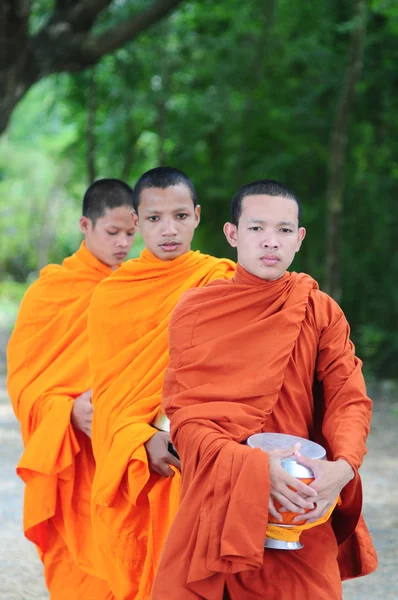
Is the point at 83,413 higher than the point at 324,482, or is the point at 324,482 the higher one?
the point at 324,482

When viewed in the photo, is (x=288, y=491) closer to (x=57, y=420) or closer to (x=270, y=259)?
(x=270, y=259)

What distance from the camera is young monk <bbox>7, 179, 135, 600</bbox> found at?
433 cm

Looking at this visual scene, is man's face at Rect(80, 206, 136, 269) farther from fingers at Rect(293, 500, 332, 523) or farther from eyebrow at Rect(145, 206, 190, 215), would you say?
fingers at Rect(293, 500, 332, 523)

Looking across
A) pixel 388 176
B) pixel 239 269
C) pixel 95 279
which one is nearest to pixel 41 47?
pixel 388 176

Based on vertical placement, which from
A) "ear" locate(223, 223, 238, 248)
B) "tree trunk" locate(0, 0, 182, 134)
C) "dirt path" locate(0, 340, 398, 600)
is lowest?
"dirt path" locate(0, 340, 398, 600)

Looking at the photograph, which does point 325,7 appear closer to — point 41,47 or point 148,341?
point 41,47

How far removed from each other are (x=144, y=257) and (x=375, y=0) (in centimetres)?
748

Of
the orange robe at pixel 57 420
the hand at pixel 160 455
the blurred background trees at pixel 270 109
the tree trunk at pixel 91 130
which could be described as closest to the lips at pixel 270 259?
the hand at pixel 160 455

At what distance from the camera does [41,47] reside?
38.0ft

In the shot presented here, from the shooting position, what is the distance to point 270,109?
14.3 m

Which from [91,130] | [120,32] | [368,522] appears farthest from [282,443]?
[91,130]

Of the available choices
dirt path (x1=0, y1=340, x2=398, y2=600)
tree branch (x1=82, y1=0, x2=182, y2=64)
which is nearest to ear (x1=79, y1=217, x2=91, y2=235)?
dirt path (x1=0, y1=340, x2=398, y2=600)

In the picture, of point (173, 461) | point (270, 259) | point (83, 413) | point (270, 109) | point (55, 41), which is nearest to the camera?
point (270, 259)

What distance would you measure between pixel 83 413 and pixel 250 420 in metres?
1.56
